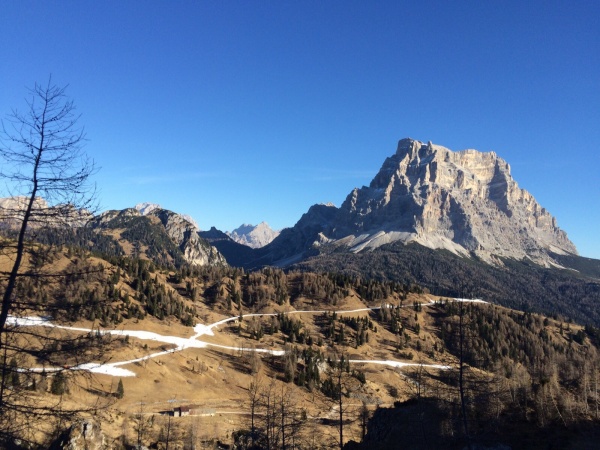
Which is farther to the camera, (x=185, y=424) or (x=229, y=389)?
(x=229, y=389)

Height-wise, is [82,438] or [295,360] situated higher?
[82,438]

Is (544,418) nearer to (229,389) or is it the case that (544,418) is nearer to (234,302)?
(229,389)

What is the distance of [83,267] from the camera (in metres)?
13.4

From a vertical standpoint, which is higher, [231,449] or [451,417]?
[451,417]

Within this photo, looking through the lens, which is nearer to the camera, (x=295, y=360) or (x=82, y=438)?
(x=82, y=438)

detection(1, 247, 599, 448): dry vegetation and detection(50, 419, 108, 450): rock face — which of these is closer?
detection(1, 247, 599, 448): dry vegetation

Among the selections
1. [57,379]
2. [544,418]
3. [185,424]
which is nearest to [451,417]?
[544,418]

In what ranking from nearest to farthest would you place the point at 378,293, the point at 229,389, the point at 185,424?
the point at 185,424, the point at 229,389, the point at 378,293

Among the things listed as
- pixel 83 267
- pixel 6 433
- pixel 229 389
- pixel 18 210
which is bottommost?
pixel 229 389

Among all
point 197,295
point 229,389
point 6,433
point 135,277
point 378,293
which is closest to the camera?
point 6,433

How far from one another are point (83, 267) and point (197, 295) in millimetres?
116490

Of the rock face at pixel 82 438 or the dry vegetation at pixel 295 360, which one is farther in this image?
the rock face at pixel 82 438

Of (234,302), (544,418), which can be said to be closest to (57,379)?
(544,418)

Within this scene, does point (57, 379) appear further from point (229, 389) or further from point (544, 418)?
point (229, 389)
